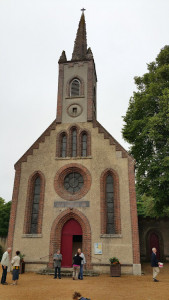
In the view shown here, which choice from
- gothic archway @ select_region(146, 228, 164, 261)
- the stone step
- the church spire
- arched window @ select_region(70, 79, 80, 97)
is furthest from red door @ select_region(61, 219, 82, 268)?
the church spire

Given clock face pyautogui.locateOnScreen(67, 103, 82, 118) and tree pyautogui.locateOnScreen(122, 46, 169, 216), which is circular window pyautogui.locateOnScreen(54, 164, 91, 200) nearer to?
tree pyautogui.locateOnScreen(122, 46, 169, 216)

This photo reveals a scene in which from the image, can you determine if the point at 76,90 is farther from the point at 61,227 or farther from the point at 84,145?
the point at 61,227

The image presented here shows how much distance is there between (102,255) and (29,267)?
16.0 feet

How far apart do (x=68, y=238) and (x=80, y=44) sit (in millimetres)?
19877

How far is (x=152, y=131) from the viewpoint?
1623 centimetres

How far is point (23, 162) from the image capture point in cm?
1884

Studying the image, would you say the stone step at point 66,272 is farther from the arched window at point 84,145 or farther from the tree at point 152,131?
the arched window at point 84,145

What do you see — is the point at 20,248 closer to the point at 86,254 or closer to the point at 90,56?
the point at 86,254

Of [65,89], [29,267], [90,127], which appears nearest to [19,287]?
[29,267]

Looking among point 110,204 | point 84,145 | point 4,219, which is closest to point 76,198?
point 110,204

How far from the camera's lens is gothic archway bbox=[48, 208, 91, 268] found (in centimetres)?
1557

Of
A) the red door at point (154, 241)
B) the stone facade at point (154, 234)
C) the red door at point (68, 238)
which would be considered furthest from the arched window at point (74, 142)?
the red door at point (154, 241)

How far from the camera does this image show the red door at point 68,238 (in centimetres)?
1623

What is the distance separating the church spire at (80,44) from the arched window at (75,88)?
259 cm
